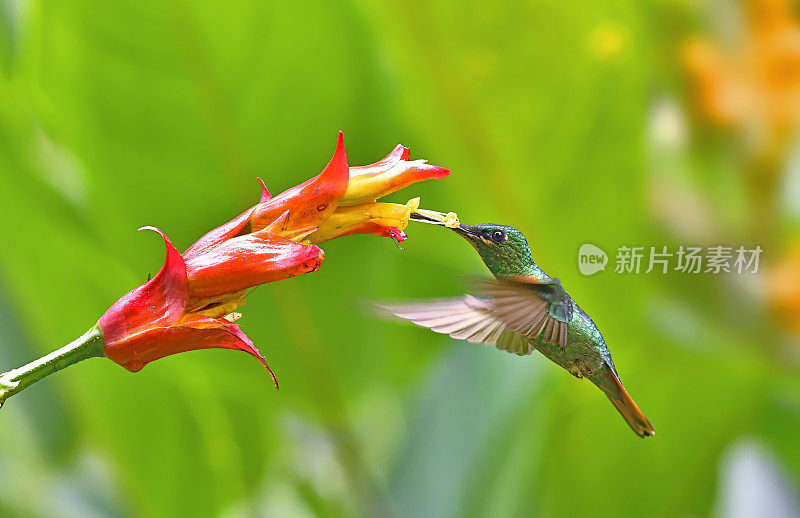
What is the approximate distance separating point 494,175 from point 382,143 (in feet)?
0.77

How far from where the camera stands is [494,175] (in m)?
1.60

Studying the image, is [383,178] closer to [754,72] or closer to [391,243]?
[391,243]

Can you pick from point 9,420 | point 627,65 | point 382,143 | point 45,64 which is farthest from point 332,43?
point 9,420

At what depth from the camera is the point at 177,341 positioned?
0.55 meters

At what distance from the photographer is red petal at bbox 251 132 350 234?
0.57 metres

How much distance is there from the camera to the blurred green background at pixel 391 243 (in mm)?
1381

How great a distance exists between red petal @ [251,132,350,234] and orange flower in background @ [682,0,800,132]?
1.45 metres

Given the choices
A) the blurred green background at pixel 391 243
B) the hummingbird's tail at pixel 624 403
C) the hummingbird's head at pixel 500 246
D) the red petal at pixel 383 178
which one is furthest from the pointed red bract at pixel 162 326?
the blurred green background at pixel 391 243

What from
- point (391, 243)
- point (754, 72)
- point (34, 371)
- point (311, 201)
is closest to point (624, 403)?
point (311, 201)

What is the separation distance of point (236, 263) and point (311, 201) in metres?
0.06

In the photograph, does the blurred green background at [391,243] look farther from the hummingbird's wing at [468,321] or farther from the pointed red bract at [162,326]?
the pointed red bract at [162,326]

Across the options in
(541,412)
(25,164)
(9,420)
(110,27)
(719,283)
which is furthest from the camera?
(9,420)

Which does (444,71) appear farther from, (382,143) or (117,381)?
(117,381)

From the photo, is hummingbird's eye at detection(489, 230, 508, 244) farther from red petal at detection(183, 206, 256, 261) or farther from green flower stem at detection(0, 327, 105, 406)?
green flower stem at detection(0, 327, 105, 406)
